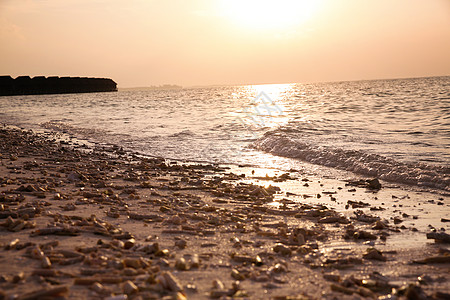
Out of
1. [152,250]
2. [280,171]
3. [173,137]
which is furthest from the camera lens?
[173,137]

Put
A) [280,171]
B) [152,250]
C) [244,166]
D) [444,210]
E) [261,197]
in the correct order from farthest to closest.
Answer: [244,166] → [280,171] → [261,197] → [444,210] → [152,250]

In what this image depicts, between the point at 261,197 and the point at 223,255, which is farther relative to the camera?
the point at 261,197

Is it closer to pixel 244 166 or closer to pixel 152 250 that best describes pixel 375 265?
pixel 152 250

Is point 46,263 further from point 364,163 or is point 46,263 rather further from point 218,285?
point 364,163

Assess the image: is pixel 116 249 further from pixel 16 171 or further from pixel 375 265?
pixel 16 171

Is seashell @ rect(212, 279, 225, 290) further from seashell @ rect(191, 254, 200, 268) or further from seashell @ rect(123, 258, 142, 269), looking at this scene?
seashell @ rect(123, 258, 142, 269)

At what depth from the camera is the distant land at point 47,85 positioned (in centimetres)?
11106

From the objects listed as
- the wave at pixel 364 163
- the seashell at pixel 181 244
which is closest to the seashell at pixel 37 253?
the seashell at pixel 181 244

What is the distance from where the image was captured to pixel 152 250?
399cm

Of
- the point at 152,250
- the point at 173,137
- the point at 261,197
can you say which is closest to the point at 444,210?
the point at 261,197

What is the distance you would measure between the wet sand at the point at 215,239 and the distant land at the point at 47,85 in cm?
11859

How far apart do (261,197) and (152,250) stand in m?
3.62

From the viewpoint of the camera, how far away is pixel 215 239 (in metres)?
4.75

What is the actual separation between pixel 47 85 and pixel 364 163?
127 m
